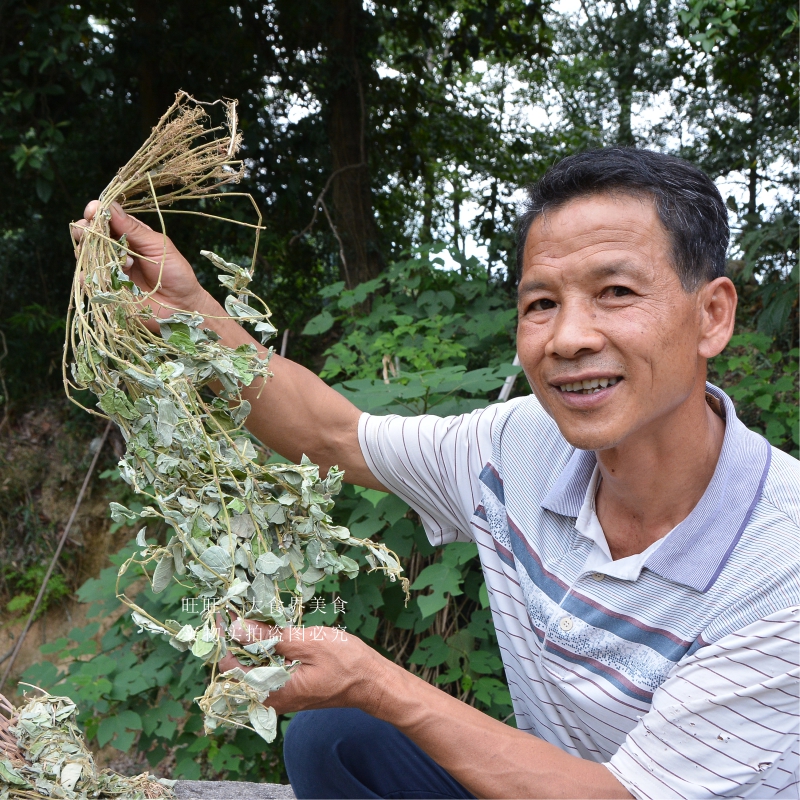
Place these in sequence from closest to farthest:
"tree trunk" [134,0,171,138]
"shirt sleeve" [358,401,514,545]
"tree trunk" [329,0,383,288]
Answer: "shirt sleeve" [358,401,514,545], "tree trunk" [134,0,171,138], "tree trunk" [329,0,383,288]

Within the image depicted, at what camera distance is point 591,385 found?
4.58 feet

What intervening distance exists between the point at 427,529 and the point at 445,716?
74 cm

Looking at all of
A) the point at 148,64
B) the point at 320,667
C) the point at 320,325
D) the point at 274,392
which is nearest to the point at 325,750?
the point at 320,667

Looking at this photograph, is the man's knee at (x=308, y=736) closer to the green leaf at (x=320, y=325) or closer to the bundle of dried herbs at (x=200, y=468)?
the bundle of dried herbs at (x=200, y=468)

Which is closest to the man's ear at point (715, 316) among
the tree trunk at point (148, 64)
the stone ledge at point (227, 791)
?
the stone ledge at point (227, 791)

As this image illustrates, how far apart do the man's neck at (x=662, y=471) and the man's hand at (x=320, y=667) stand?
0.57 m

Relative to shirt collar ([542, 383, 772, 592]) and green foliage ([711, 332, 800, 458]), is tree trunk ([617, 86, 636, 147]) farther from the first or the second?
shirt collar ([542, 383, 772, 592])

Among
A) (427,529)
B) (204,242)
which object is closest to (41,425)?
(204,242)

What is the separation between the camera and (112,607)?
262cm

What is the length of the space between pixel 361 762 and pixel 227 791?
67cm

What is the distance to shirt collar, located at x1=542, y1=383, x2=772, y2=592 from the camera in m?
1.40

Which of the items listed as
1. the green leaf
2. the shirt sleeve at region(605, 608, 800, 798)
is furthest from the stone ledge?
the green leaf

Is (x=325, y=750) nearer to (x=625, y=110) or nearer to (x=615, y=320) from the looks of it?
(x=615, y=320)

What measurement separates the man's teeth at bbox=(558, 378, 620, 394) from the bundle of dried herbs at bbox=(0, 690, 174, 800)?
129 cm
